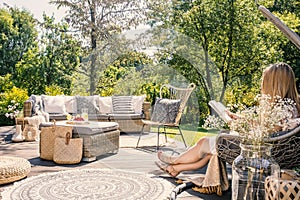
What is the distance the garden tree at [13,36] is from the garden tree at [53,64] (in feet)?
5.94

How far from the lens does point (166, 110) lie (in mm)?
5324

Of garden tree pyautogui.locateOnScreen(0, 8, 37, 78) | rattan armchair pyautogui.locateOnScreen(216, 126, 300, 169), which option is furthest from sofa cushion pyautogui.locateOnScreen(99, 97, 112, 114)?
garden tree pyautogui.locateOnScreen(0, 8, 37, 78)

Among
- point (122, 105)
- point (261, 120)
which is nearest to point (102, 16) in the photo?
point (122, 105)

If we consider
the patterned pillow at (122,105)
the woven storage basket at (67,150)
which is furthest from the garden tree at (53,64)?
the woven storage basket at (67,150)

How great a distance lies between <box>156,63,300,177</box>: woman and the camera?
2.38 meters

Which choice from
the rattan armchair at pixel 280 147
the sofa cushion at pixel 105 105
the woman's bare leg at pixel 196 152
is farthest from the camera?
the sofa cushion at pixel 105 105

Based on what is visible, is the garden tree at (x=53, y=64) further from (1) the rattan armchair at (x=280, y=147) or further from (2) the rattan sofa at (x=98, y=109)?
(1) the rattan armchair at (x=280, y=147)

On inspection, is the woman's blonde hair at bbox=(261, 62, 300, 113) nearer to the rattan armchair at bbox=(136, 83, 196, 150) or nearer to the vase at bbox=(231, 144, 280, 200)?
the vase at bbox=(231, 144, 280, 200)

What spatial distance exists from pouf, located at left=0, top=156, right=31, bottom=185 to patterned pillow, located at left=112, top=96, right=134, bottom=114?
11.1 feet

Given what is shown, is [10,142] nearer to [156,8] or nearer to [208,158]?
[208,158]

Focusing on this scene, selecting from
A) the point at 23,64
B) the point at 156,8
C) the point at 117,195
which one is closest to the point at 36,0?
the point at 23,64

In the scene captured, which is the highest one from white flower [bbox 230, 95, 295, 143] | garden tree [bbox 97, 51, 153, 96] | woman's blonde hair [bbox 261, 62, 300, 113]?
garden tree [bbox 97, 51, 153, 96]

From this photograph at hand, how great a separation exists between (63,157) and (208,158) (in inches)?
71.6

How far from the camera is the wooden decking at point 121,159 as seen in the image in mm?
3509
